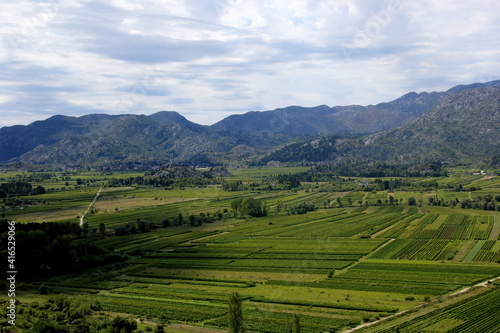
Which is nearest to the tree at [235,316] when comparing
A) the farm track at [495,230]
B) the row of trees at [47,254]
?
the row of trees at [47,254]

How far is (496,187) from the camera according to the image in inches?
6673

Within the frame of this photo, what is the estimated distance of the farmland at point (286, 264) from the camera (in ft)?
166

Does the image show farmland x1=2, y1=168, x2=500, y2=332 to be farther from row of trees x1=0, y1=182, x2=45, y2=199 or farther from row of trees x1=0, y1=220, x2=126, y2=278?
row of trees x1=0, y1=182, x2=45, y2=199

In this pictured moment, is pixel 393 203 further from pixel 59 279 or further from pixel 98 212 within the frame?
pixel 59 279

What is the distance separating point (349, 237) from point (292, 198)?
3085 inches

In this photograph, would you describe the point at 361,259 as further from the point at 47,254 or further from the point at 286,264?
the point at 47,254

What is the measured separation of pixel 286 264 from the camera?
75188 millimetres

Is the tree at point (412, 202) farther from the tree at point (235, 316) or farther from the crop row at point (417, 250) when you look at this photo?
the tree at point (235, 316)

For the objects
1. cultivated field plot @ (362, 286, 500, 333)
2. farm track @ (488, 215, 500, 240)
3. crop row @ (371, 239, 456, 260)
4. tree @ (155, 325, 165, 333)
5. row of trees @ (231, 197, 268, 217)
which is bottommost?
tree @ (155, 325, 165, 333)

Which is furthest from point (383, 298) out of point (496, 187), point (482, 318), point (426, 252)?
point (496, 187)

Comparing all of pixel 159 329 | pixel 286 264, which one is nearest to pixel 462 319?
pixel 159 329

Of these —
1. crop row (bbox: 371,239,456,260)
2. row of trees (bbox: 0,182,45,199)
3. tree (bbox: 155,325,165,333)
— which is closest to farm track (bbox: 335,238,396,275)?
crop row (bbox: 371,239,456,260)

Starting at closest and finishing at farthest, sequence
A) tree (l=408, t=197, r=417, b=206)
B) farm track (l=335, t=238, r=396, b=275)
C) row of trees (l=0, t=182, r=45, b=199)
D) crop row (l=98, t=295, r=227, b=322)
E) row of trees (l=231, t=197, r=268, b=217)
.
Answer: crop row (l=98, t=295, r=227, b=322)
farm track (l=335, t=238, r=396, b=275)
row of trees (l=231, t=197, r=268, b=217)
tree (l=408, t=197, r=417, b=206)
row of trees (l=0, t=182, r=45, b=199)

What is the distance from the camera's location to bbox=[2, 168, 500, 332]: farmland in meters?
50.5
